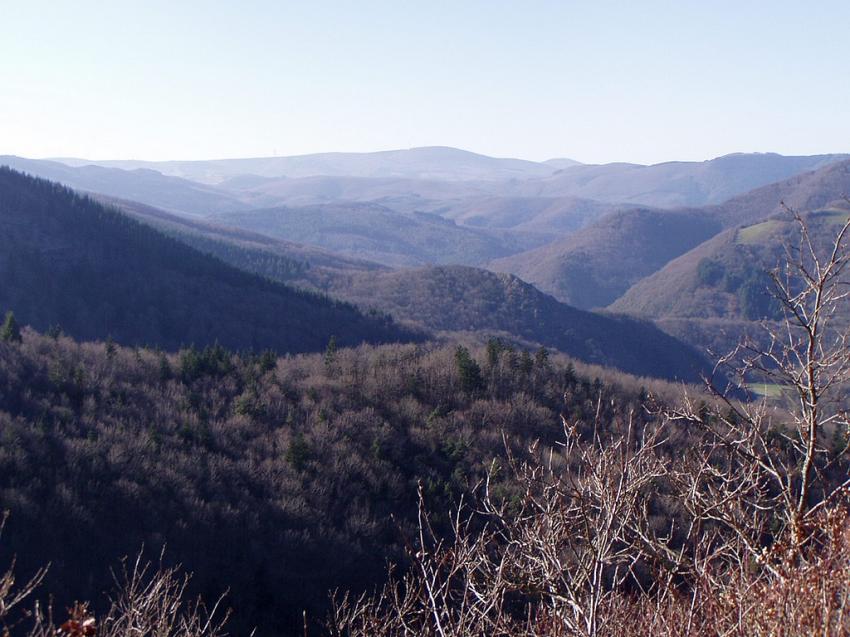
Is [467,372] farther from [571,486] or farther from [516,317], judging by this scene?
[516,317]

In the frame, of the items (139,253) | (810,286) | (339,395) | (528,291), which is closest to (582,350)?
(528,291)

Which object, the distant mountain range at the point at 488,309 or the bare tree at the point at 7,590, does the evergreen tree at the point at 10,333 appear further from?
the distant mountain range at the point at 488,309

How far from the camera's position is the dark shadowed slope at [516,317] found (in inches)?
4139

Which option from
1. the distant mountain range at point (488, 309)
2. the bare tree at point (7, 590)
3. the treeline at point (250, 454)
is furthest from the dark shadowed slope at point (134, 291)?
the bare tree at point (7, 590)

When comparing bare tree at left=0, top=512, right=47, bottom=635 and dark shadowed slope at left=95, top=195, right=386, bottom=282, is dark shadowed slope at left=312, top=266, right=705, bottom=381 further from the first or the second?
bare tree at left=0, top=512, right=47, bottom=635

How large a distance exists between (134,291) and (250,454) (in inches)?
2374

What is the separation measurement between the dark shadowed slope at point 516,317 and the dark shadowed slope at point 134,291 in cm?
1985

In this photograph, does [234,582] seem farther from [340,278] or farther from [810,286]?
[340,278]

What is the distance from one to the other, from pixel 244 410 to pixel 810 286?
2758 cm

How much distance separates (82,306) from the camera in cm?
7706

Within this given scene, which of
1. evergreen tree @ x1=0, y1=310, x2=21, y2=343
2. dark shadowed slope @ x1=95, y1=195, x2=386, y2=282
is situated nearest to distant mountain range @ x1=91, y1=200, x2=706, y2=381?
dark shadowed slope @ x1=95, y1=195, x2=386, y2=282

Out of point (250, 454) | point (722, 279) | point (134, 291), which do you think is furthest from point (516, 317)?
point (250, 454)

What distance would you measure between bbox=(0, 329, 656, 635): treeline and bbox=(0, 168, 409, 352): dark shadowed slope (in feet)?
122

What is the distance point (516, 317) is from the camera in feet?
368
